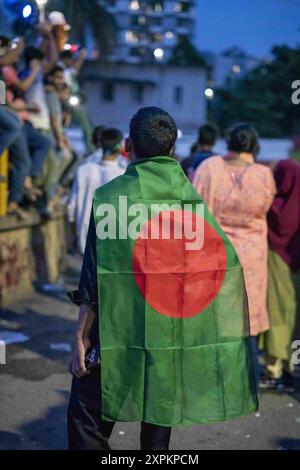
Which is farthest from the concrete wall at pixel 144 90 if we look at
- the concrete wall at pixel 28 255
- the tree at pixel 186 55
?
the concrete wall at pixel 28 255

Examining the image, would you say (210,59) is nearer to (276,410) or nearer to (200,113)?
(200,113)

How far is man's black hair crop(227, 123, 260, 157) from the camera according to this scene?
5.36m

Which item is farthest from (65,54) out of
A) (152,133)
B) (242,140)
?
(152,133)

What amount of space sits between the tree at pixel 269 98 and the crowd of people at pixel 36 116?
87.7 feet

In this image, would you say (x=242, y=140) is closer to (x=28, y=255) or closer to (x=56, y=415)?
(x=56, y=415)

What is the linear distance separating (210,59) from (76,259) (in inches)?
2537

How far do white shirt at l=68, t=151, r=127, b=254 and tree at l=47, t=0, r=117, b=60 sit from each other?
25.6m

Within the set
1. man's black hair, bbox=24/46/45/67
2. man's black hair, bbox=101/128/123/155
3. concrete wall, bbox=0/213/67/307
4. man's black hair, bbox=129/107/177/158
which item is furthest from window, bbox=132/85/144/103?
man's black hair, bbox=129/107/177/158

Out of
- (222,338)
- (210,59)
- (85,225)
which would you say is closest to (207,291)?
(222,338)

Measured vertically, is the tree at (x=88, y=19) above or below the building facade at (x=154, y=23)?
below

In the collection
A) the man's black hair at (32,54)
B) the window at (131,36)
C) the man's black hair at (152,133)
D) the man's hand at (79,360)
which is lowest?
the man's hand at (79,360)

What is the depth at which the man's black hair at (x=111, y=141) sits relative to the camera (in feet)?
22.1

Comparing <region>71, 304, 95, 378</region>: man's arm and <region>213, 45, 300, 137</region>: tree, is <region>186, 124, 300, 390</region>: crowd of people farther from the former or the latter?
<region>213, 45, 300, 137</region>: tree

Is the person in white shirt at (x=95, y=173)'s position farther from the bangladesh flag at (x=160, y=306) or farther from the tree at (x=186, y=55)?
the tree at (x=186, y=55)
